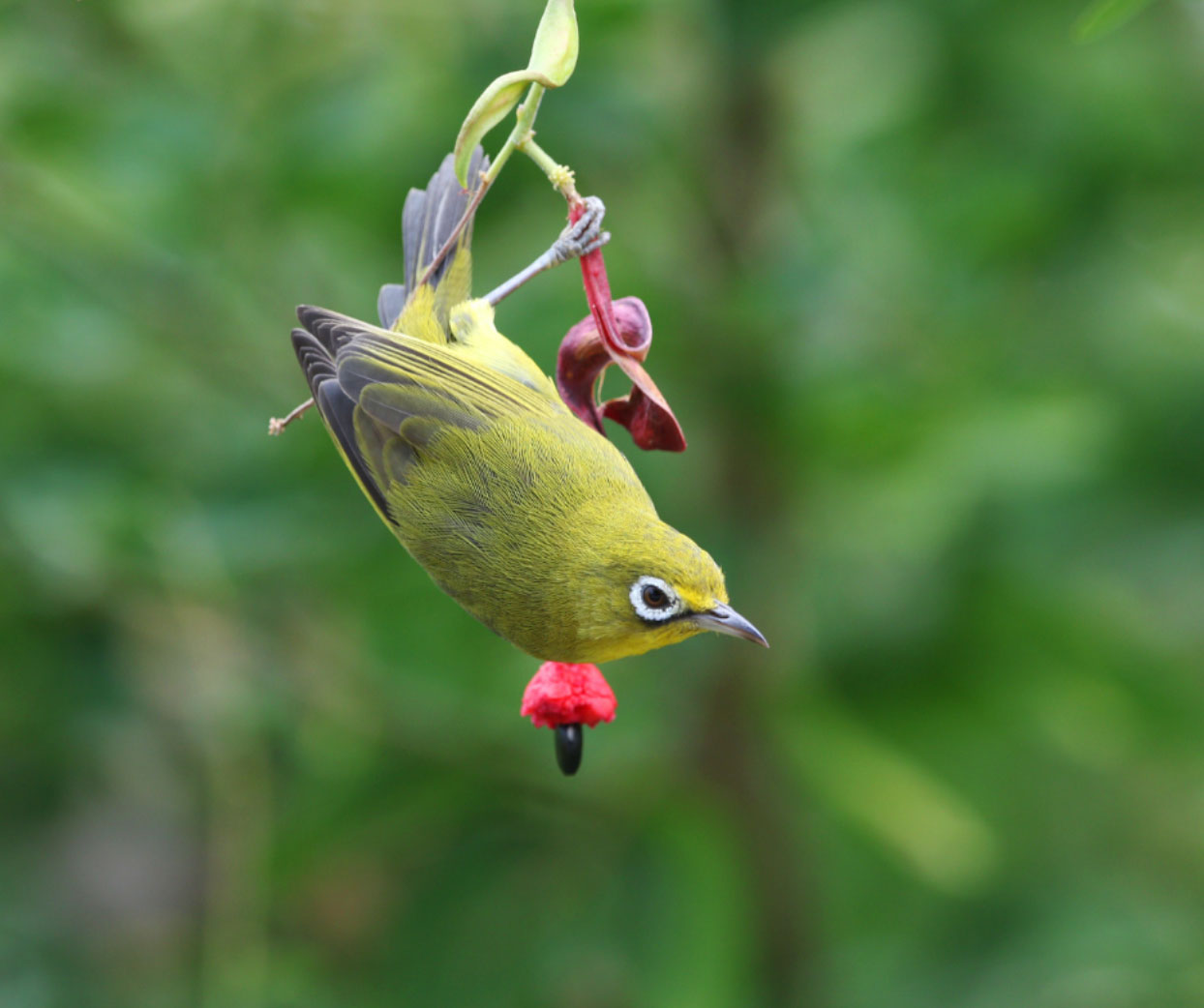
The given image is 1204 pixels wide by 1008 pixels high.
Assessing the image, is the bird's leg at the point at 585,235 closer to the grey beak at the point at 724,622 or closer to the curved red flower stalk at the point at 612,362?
the curved red flower stalk at the point at 612,362

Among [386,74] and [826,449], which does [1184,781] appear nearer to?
[826,449]

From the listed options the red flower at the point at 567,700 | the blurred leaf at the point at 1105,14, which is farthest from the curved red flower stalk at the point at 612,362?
the blurred leaf at the point at 1105,14

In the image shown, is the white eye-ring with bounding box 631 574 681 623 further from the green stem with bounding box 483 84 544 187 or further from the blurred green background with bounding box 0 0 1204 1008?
the blurred green background with bounding box 0 0 1204 1008

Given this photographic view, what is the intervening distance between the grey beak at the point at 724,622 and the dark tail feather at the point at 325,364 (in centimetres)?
61

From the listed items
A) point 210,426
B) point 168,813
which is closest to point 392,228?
point 210,426

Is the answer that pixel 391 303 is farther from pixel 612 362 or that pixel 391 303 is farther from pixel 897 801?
pixel 897 801

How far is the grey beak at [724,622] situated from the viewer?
6.38ft

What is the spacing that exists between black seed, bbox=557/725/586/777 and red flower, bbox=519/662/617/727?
3 centimetres

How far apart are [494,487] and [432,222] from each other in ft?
2.15

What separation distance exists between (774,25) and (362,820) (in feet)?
8.04

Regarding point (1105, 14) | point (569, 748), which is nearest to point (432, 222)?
point (569, 748)

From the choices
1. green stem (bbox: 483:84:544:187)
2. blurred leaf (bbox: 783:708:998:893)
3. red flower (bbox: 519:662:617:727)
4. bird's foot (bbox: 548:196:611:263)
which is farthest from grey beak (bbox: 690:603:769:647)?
blurred leaf (bbox: 783:708:998:893)

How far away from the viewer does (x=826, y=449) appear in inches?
152

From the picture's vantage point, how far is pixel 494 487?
2326 mm
